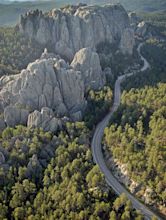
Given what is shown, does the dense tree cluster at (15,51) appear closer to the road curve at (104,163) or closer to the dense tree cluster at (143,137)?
the road curve at (104,163)

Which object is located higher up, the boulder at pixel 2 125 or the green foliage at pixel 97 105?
the boulder at pixel 2 125

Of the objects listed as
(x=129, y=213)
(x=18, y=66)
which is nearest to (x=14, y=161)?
(x=129, y=213)

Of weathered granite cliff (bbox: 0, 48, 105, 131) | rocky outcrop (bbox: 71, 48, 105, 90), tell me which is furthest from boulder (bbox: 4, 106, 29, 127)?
rocky outcrop (bbox: 71, 48, 105, 90)

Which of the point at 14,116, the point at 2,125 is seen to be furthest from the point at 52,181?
the point at 14,116

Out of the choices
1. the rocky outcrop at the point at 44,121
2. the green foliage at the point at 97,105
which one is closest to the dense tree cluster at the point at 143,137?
the green foliage at the point at 97,105

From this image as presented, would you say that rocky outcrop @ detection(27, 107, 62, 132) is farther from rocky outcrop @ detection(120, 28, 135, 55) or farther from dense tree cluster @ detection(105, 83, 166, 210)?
rocky outcrop @ detection(120, 28, 135, 55)

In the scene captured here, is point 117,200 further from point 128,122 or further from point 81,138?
point 128,122
